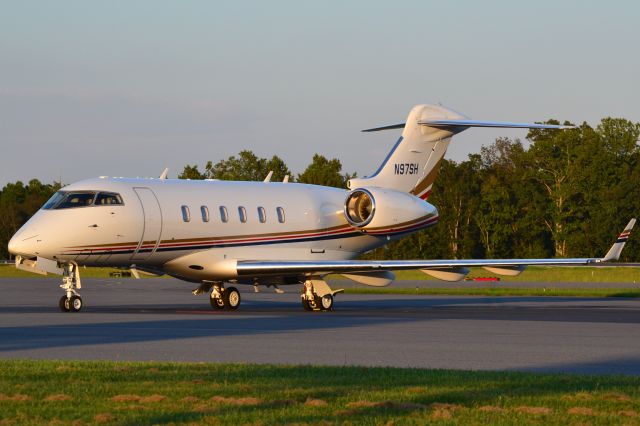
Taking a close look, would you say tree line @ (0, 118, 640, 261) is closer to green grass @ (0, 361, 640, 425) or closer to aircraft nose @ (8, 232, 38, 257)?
aircraft nose @ (8, 232, 38, 257)

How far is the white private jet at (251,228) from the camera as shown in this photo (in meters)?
28.8

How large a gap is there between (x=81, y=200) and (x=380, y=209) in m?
9.20

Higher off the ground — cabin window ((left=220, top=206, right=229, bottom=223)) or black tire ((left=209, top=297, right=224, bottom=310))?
cabin window ((left=220, top=206, right=229, bottom=223))

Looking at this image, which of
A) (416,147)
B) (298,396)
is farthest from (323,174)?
(298,396)

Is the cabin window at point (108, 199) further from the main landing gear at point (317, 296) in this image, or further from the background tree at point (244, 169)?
the background tree at point (244, 169)

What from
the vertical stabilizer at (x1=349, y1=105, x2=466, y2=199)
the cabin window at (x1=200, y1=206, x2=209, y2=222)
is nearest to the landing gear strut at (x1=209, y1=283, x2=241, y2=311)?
the cabin window at (x1=200, y1=206, x2=209, y2=222)

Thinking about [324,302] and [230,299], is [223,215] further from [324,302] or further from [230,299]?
[324,302]

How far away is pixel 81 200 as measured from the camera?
1155 inches

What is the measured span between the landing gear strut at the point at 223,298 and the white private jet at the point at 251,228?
28mm

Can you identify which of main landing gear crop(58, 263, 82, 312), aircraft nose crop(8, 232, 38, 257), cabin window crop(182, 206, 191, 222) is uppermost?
cabin window crop(182, 206, 191, 222)

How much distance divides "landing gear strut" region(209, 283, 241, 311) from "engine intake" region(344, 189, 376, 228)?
4691 millimetres

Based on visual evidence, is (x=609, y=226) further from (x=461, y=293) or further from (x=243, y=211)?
(x=243, y=211)

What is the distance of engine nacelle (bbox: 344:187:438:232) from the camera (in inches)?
1344

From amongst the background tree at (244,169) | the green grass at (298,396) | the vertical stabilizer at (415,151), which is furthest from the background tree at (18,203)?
the green grass at (298,396)
